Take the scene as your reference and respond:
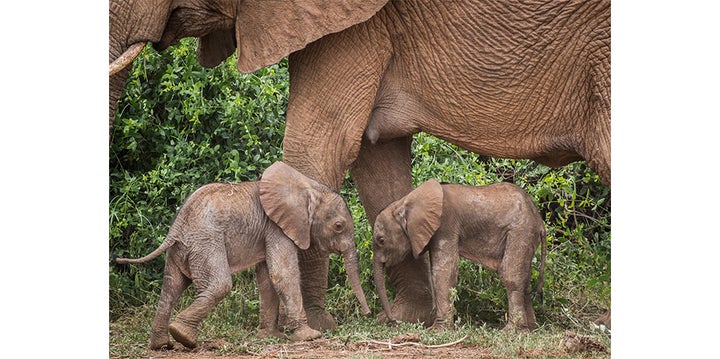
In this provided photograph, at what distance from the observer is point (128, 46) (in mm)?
6395

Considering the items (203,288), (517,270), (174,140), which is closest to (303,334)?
(203,288)

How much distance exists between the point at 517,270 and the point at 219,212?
54.2 inches

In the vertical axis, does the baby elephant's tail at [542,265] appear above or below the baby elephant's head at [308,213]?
below

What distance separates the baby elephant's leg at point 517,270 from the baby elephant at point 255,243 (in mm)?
724

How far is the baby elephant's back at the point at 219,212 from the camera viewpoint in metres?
6.15

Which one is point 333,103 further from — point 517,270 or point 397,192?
point 517,270

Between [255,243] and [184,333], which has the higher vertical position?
[255,243]

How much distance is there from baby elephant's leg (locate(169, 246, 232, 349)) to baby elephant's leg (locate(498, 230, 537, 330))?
130 cm

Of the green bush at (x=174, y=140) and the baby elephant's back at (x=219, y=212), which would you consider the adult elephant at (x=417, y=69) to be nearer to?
the baby elephant's back at (x=219, y=212)

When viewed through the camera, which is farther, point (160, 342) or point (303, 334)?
point (303, 334)

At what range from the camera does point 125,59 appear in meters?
6.34

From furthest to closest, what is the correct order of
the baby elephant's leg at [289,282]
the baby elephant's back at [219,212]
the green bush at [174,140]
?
the green bush at [174,140]
the baby elephant's leg at [289,282]
the baby elephant's back at [219,212]

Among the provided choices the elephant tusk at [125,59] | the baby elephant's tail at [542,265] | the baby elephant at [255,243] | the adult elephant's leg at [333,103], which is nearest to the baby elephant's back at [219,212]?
the baby elephant at [255,243]

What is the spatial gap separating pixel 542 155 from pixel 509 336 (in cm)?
83
